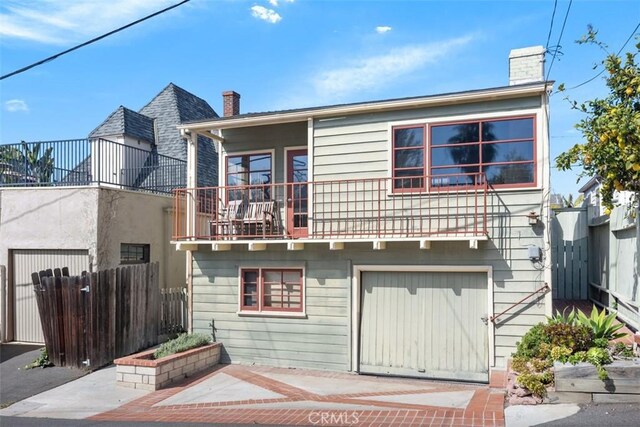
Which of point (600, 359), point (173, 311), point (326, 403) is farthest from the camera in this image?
point (173, 311)

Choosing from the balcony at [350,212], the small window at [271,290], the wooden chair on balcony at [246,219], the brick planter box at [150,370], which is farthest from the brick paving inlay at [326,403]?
the wooden chair on balcony at [246,219]

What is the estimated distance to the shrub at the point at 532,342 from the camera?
7.38 m

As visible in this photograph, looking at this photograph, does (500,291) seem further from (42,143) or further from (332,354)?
(42,143)

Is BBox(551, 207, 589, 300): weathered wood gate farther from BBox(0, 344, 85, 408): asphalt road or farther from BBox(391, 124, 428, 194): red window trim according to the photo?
BBox(0, 344, 85, 408): asphalt road

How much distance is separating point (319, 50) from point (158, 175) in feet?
25.9

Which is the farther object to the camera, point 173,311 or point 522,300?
point 173,311

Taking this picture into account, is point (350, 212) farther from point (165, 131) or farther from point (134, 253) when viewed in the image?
point (165, 131)

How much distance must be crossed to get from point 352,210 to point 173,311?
5.18 metres

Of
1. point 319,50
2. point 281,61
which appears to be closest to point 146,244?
point 281,61

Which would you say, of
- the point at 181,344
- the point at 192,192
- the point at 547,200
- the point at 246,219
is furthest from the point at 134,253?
the point at 547,200

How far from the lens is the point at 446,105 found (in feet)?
30.0

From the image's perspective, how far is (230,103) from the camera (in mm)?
14594

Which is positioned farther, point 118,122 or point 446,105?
point 118,122

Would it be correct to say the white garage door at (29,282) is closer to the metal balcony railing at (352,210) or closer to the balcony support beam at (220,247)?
the metal balcony railing at (352,210)
